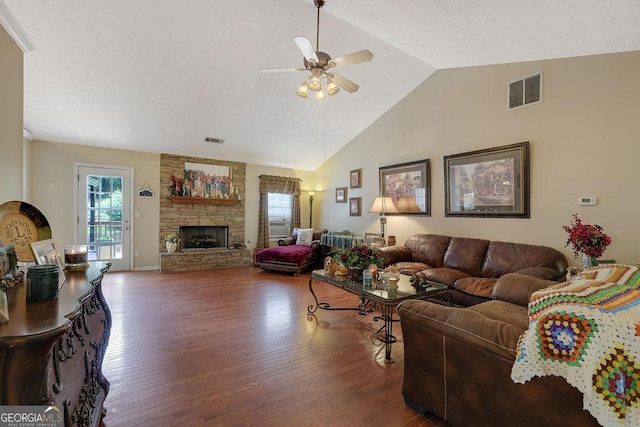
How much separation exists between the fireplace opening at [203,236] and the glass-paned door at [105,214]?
1087mm

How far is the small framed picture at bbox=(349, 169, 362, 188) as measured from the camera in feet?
20.5

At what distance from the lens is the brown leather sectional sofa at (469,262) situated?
10.6 ft

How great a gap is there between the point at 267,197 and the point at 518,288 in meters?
5.86

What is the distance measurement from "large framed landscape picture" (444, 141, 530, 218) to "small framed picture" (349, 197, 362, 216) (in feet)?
6.73

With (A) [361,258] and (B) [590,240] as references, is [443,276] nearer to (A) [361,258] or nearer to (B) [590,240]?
(A) [361,258]

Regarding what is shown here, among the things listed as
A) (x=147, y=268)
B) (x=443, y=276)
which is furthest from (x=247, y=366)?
(x=147, y=268)

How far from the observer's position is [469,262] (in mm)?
3938

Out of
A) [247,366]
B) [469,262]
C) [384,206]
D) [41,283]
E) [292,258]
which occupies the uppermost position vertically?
[384,206]

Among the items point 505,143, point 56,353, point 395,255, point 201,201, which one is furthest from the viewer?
point 201,201

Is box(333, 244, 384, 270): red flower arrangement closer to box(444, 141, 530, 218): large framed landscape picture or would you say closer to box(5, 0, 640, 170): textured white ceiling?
box(444, 141, 530, 218): large framed landscape picture

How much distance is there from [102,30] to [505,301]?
4.87 m

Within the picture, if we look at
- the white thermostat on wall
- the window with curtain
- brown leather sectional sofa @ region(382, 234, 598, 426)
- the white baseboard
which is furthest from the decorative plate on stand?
the window with curtain

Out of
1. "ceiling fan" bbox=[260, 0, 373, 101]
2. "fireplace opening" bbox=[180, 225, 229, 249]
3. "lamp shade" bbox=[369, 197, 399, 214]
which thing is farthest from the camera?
"fireplace opening" bbox=[180, 225, 229, 249]

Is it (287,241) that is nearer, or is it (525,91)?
(525,91)
